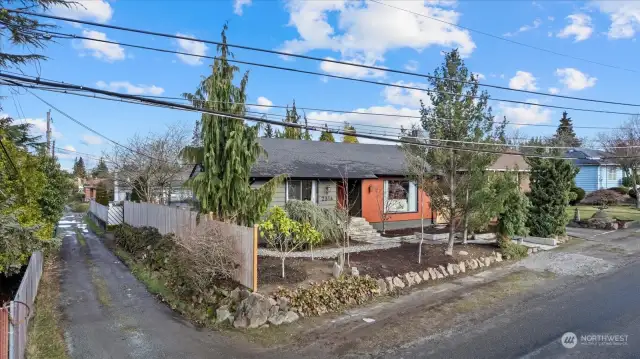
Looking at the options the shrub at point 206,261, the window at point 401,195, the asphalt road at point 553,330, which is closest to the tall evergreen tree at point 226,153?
the shrub at point 206,261

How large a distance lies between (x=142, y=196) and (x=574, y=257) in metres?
21.7

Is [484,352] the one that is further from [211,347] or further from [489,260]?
[489,260]

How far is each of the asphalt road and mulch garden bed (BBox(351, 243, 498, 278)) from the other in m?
2.88

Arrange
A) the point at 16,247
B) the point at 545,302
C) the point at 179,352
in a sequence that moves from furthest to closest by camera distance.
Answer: the point at 545,302 < the point at 179,352 < the point at 16,247

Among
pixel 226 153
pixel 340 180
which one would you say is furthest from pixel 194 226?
pixel 340 180

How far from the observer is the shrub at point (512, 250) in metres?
12.8

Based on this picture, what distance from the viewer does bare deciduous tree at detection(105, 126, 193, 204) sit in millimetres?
22375

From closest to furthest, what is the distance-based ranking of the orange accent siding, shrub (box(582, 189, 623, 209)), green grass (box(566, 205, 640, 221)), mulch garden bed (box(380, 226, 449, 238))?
mulch garden bed (box(380, 226, 449, 238)) → the orange accent siding → green grass (box(566, 205, 640, 221)) → shrub (box(582, 189, 623, 209))

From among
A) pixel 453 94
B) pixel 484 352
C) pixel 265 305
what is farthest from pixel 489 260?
pixel 265 305

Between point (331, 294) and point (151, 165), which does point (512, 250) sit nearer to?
point (331, 294)

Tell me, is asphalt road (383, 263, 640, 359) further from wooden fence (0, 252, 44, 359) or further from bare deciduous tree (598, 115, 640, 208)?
bare deciduous tree (598, 115, 640, 208)

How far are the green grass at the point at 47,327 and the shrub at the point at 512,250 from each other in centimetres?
1217

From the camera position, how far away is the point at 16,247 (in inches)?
224

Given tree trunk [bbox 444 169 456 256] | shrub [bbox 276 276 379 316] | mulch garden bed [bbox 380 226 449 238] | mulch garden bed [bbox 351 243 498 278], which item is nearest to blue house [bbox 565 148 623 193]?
mulch garden bed [bbox 380 226 449 238]
